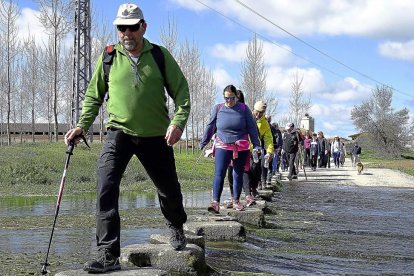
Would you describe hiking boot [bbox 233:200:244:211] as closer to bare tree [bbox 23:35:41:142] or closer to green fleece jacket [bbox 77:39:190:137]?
green fleece jacket [bbox 77:39:190:137]

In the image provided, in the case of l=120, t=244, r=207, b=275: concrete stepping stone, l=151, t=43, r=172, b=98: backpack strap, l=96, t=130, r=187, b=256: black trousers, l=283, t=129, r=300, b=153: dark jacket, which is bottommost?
l=120, t=244, r=207, b=275: concrete stepping stone

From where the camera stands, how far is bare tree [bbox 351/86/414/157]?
6050 cm

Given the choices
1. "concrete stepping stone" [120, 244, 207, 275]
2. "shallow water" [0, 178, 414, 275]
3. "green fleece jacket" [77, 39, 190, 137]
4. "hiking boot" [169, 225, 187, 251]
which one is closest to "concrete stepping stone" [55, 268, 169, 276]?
"concrete stepping stone" [120, 244, 207, 275]

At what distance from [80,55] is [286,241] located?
3032cm

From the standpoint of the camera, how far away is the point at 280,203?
41.7ft

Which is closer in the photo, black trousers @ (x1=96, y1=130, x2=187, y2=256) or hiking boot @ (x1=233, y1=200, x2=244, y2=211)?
black trousers @ (x1=96, y1=130, x2=187, y2=256)

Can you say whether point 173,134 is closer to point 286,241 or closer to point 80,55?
point 286,241

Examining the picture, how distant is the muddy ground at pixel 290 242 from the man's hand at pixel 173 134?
4.75ft

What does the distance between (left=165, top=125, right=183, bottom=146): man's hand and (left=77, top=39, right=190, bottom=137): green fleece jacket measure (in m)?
0.05

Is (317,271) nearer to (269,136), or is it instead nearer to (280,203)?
(269,136)

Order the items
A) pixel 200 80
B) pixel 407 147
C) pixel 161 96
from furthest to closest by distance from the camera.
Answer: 1. pixel 407 147
2. pixel 200 80
3. pixel 161 96

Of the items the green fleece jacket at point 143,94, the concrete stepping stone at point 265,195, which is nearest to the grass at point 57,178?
the concrete stepping stone at point 265,195

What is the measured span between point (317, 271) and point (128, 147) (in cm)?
209

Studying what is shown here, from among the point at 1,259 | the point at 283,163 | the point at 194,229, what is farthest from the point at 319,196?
the point at 283,163
